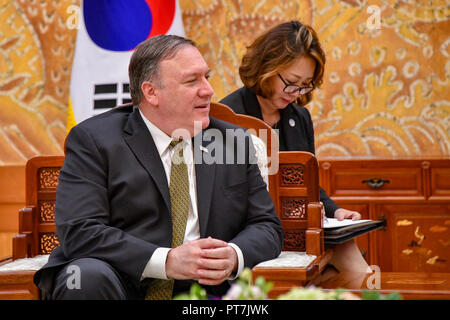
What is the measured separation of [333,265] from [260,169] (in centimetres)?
53

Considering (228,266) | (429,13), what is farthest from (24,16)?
(228,266)

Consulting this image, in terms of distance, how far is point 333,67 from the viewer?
4.31m

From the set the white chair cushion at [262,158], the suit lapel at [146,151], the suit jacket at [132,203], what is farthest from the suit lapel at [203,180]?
the white chair cushion at [262,158]

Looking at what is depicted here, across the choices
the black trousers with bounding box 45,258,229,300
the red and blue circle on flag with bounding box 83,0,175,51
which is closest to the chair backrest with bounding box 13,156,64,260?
the black trousers with bounding box 45,258,229,300

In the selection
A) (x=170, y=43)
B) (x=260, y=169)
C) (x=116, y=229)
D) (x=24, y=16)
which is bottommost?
(x=116, y=229)

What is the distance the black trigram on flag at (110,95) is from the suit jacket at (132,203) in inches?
60.4

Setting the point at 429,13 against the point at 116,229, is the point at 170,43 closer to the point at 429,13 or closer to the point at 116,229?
the point at 116,229

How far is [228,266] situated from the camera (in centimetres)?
188

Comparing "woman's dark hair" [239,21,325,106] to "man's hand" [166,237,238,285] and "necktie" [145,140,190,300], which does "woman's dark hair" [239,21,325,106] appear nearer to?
"necktie" [145,140,190,300]

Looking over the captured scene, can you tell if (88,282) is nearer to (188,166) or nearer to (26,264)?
(26,264)

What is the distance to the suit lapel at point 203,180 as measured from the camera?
2035 mm

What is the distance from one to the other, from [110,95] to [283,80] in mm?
1335
